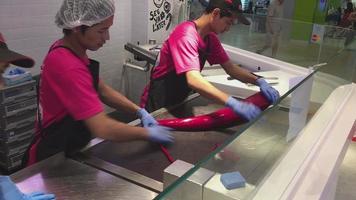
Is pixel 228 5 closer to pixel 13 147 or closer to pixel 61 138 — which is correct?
pixel 61 138

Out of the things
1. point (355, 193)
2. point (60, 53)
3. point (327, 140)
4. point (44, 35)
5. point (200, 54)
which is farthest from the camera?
point (44, 35)

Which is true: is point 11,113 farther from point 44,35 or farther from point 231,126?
point 231,126

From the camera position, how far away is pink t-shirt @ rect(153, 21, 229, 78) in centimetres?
163

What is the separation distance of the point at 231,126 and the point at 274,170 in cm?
41

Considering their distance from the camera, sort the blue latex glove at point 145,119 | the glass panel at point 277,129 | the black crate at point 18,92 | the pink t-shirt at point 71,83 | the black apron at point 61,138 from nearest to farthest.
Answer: the glass panel at point 277,129 < the pink t-shirt at point 71,83 < the black apron at point 61,138 < the blue latex glove at point 145,119 < the black crate at point 18,92

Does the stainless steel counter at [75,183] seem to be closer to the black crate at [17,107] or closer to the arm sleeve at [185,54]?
the arm sleeve at [185,54]

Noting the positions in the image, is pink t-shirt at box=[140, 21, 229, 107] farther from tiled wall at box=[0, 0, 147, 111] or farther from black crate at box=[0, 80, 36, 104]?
tiled wall at box=[0, 0, 147, 111]

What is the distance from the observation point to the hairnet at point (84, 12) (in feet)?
3.79

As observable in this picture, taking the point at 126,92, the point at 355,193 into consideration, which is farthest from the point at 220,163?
the point at 126,92

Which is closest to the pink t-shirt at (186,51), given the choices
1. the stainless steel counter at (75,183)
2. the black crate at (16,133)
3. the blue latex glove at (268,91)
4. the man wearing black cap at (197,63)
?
the man wearing black cap at (197,63)

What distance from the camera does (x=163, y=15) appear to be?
3.89m

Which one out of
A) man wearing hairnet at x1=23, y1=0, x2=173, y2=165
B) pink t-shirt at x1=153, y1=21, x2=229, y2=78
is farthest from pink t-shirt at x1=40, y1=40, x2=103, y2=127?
pink t-shirt at x1=153, y1=21, x2=229, y2=78

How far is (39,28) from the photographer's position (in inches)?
110

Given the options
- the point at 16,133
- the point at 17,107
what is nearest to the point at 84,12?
the point at 17,107
